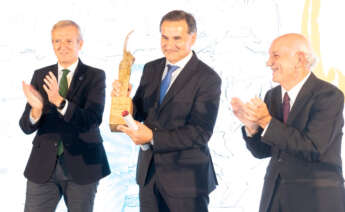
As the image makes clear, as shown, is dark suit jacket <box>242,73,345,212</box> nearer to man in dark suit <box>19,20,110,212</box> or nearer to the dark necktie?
the dark necktie

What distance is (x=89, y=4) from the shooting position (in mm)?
3836

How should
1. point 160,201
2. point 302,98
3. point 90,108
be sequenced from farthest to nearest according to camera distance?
point 90,108
point 160,201
point 302,98

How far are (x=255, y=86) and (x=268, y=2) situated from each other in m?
0.62

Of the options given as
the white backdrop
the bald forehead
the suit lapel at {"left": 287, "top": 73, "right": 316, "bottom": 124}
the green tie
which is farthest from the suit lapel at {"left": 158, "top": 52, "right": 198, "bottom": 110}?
the white backdrop

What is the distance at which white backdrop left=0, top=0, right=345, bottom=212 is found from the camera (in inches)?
146

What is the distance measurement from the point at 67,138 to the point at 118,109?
0.57 metres

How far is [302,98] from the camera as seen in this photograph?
2209mm

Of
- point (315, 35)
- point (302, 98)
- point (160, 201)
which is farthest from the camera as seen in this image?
point (315, 35)

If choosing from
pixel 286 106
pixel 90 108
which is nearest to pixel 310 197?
pixel 286 106

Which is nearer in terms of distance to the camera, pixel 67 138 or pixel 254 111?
pixel 254 111

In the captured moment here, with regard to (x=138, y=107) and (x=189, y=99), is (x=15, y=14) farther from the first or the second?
(x=189, y=99)

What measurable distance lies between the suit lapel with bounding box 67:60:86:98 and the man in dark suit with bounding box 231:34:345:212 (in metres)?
0.90

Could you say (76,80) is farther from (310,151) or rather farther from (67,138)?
(310,151)

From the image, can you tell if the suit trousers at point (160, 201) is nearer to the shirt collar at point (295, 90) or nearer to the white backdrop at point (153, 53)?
the shirt collar at point (295, 90)
